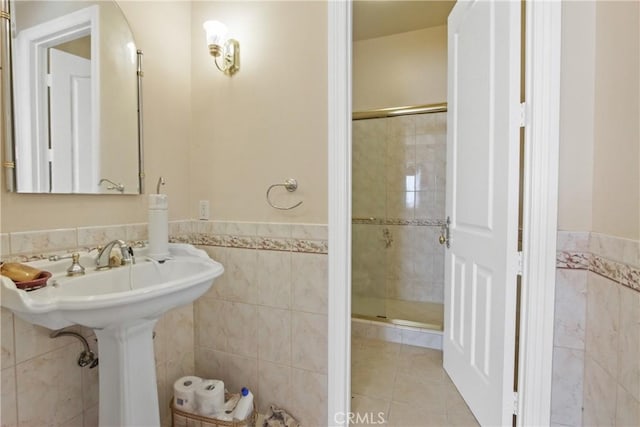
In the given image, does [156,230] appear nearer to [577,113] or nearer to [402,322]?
[577,113]

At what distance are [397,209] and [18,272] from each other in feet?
8.62

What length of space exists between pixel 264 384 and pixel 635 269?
60.8 inches

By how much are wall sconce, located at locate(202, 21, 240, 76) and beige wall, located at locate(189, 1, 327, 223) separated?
0.11 feet

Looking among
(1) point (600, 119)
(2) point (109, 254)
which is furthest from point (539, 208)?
(2) point (109, 254)

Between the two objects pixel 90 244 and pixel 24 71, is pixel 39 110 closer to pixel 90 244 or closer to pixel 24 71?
pixel 24 71

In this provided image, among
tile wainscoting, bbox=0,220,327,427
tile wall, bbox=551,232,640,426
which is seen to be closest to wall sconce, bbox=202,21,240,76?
tile wainscoting, bbox=0,220,327,427

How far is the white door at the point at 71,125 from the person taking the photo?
1070mm

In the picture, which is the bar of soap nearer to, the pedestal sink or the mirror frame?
the pedestal sink

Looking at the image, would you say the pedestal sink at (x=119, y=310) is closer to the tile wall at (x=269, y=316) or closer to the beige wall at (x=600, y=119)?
the tile wall at (x=269, y=316)

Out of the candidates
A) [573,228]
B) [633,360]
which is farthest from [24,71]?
[633,360]

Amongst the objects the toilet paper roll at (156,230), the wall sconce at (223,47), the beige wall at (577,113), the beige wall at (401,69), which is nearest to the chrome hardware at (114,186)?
the toilet paper roll at (156,230)

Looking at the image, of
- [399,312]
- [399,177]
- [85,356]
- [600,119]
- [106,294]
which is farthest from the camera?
[399,177]

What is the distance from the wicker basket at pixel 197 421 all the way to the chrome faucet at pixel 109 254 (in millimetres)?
747

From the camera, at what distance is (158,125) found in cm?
148
